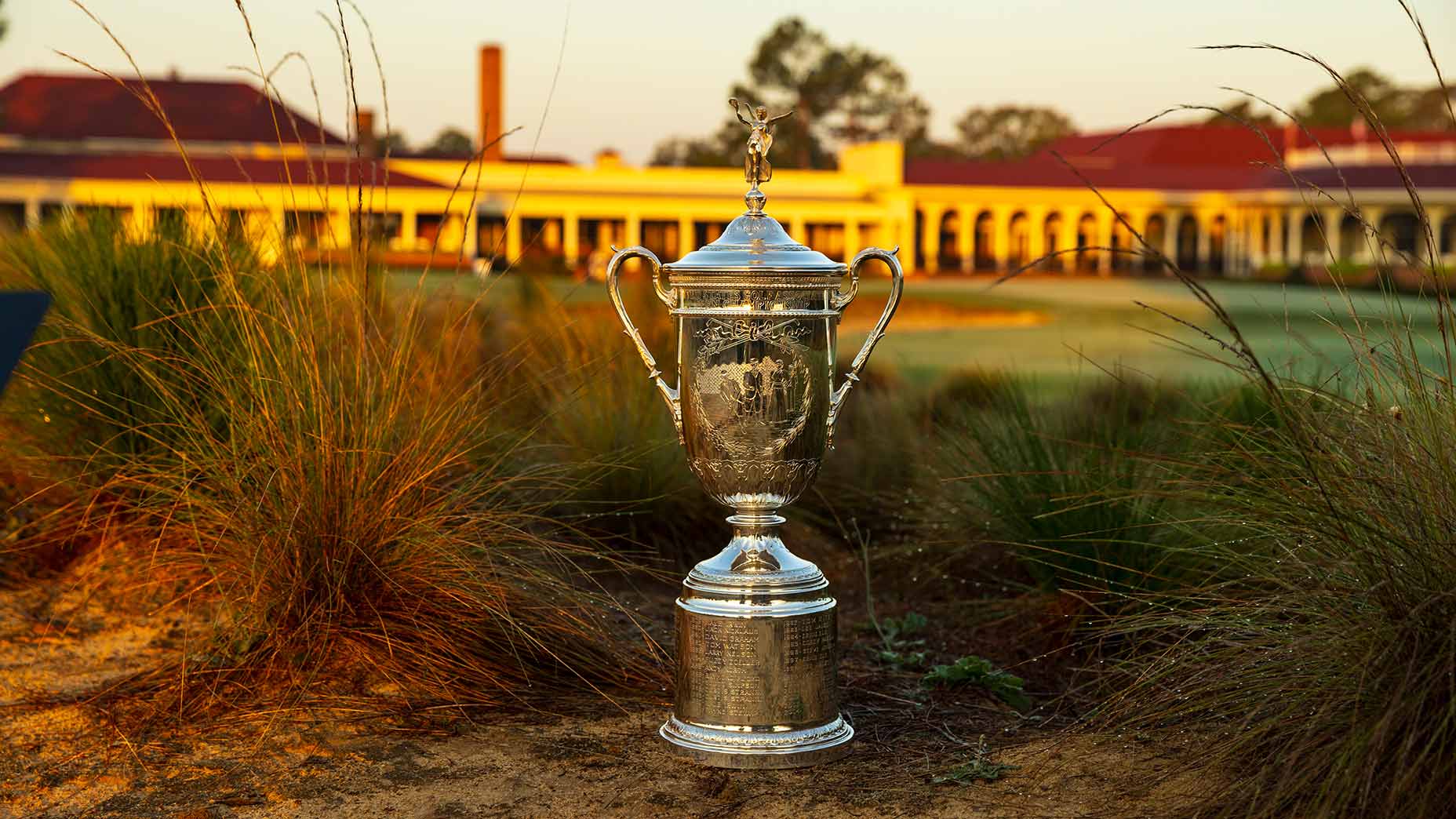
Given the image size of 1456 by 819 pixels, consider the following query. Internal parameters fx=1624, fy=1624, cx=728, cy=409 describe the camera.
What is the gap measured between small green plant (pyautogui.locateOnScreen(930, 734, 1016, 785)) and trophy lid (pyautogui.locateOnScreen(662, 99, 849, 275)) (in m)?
1.24

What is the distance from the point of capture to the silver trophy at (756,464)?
3.99 meters

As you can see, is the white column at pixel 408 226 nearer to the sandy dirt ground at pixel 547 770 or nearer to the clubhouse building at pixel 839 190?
the clubhouse building at pixel 839 190

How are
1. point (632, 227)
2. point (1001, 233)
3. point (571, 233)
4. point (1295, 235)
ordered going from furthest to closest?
point (1001, 233)
point (1295, 235)
point (632, 227)
point (571, 233)

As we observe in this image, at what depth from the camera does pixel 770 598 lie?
13.3ft

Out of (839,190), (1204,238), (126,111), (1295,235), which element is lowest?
(1204,238)

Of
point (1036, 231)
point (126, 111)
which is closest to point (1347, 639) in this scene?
point (1036, 231)

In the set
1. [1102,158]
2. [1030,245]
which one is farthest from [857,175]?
[1102,158]

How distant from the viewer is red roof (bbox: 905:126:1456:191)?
161 feet

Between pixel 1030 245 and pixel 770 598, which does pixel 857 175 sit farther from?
pixel 770 598

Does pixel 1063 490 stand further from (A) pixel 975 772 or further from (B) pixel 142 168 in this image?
(B) pixel 142 168

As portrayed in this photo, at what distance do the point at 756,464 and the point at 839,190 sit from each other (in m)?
42.9

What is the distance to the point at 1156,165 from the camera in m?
54.5

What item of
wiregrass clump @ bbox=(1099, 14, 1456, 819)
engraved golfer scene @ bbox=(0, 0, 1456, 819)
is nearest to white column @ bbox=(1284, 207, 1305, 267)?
engraved golfer scene @ bbox=(0, 0, 1456, 819)

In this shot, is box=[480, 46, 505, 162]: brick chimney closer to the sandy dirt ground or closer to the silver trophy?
the sandy dirt ground
